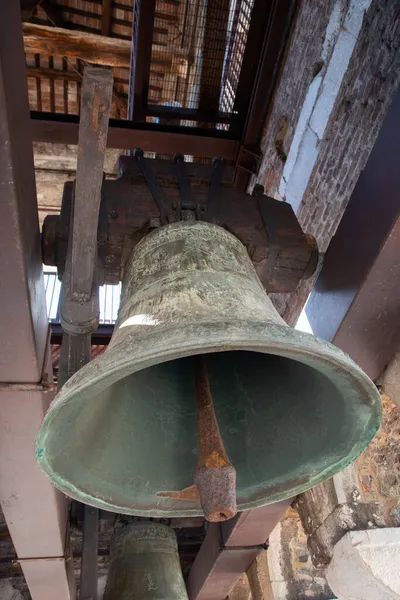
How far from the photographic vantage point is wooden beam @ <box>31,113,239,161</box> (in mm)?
3768

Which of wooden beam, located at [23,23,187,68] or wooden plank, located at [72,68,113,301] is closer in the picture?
wooden plank, located at [72,68,113,301]

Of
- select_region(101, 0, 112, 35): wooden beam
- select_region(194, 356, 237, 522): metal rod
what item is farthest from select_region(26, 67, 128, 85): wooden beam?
select_region(194, 356, 237, 522): metal rod

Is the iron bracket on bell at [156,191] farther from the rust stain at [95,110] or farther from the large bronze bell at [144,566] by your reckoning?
the large bronze bell at [144,566]

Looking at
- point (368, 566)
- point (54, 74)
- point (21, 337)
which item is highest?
point (21, 337)

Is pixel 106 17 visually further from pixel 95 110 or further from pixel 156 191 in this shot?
pixel 95 110

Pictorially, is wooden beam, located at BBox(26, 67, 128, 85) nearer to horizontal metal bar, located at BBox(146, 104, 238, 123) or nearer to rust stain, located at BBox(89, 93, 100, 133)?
horizontal metal bar, located at BBox(146, 104, 238, 123)

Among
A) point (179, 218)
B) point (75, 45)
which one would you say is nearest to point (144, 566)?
point (179, 218)

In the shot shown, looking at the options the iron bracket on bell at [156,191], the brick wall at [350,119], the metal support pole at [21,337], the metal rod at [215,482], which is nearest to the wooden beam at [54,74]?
the brick wall at [350,119]

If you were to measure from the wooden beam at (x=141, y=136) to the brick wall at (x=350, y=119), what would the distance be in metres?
0.75

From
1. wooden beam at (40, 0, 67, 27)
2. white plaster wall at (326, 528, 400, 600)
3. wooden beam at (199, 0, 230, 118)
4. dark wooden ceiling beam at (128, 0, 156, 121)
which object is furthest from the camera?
wooden beam at (40, 0, 67, 27)

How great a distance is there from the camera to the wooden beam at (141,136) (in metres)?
3.77

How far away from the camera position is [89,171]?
1.44 m

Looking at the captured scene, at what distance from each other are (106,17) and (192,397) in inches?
284

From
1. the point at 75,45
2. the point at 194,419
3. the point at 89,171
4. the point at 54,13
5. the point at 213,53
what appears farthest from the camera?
the point at 54,13
